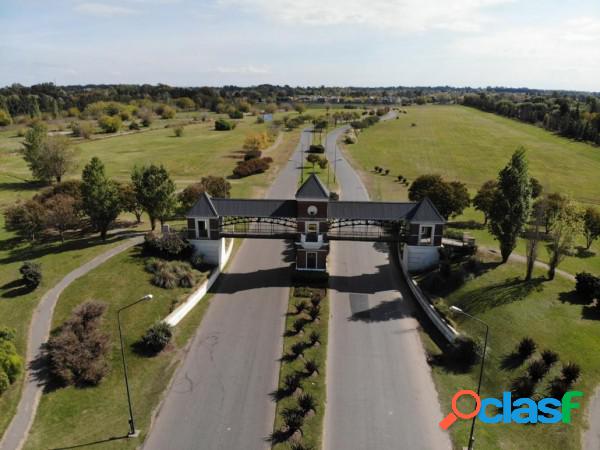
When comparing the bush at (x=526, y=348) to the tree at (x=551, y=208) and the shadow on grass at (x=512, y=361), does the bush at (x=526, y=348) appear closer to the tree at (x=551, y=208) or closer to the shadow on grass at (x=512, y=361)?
the shadow on grass at (x=512, y=361)

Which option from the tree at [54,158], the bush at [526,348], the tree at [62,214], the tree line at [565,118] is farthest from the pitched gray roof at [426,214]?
the tree line at [565,118]

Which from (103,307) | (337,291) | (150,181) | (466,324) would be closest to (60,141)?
(150,181)

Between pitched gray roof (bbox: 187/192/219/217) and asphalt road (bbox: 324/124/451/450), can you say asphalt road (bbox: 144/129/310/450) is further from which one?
pitched gray roof (bbox: 187/192/219/217)

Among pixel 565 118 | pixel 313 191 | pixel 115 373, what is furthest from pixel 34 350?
pixel 565 118

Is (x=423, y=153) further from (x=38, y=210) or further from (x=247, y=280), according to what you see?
(x=38, y=210)

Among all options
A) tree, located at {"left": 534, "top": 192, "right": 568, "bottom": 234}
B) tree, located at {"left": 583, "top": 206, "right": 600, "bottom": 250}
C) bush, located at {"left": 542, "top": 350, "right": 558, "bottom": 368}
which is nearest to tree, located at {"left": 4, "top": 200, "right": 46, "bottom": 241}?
bush, located at {"left": 542, "top": 350, "right": 558, "bottom": 368}
